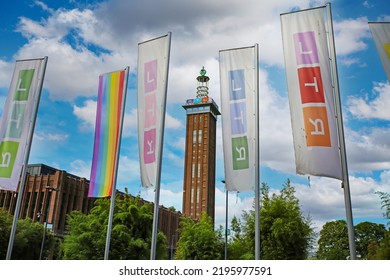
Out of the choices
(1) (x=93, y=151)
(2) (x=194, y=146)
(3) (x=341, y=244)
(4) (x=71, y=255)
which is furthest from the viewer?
(2) (x=194, y=146)

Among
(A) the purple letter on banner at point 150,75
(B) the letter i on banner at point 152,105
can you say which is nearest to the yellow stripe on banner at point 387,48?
(B) the letter i on banner at point 152,105

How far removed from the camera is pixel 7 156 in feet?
53.5

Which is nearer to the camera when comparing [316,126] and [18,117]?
[316,126]

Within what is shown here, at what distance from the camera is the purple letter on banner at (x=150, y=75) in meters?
16.0

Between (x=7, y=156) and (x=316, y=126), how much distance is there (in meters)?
12.6

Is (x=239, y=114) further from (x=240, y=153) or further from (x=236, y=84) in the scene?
(x=240, y=153)

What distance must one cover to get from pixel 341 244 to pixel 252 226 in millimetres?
37763

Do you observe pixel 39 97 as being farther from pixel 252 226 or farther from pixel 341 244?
pixel 341 244

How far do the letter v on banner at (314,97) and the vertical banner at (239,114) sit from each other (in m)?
1.91

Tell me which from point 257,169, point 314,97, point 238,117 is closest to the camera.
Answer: point 314,97

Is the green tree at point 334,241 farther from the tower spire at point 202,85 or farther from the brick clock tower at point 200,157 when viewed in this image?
the tower spire at point 202,85

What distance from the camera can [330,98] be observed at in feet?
41.9

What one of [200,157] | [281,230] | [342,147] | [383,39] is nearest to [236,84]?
[342,147]
